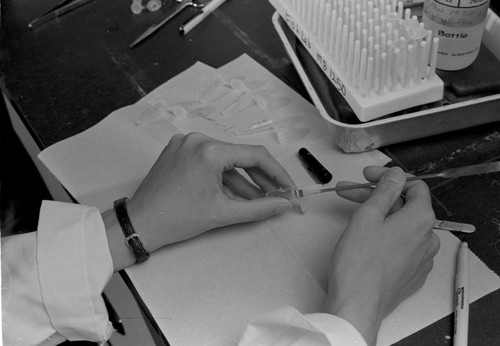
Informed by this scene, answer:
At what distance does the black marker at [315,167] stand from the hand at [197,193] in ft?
0.18

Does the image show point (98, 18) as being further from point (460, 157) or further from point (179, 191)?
point (460, 157)

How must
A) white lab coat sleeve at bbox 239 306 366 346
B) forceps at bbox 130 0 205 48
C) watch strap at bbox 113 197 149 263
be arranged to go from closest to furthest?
white lab coat sleeve at bbox 239 306 366 346
watch strap at bbox 113 197 149 263
forceps at bbox 130 0 205 48

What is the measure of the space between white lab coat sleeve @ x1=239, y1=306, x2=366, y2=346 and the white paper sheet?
1.8 inches

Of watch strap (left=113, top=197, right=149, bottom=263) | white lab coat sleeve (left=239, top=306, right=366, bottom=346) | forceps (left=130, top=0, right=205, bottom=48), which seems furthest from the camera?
forceps (left=130, top=0, right=205, bottom=48)

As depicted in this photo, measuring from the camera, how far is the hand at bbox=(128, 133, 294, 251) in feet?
2.55

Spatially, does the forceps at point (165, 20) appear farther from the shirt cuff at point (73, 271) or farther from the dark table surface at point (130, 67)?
the shirt cuff at point (73, 271)

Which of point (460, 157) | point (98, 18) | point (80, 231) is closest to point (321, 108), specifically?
point (460, 157)

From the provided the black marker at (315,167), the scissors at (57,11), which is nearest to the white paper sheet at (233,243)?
the black marker at (315,167)

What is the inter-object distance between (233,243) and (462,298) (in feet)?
0.85

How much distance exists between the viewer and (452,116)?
2.83ft

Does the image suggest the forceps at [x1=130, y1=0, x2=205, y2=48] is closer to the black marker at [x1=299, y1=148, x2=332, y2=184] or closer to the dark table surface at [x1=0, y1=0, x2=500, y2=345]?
the dark table surface at [x1=0, y1=0, x2=500, y2=345]

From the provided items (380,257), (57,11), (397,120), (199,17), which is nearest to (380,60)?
(397,120)

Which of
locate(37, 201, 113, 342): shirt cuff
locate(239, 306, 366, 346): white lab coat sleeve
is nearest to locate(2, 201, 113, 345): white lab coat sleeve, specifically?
locate(37, 201, 113, 342): shirt cuff

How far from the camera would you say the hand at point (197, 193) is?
0.78 meters
